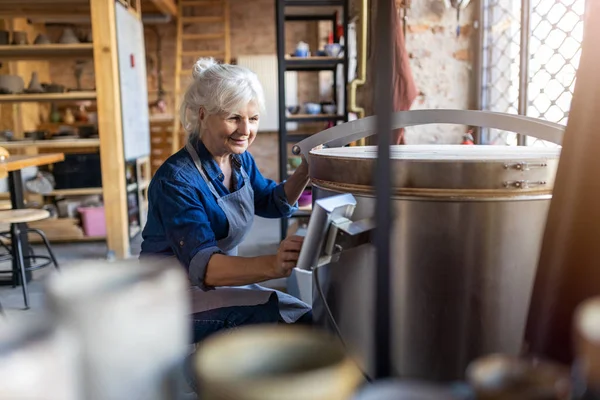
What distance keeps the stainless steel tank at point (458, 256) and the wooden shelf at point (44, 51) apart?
3399 mm

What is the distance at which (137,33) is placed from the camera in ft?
13.5

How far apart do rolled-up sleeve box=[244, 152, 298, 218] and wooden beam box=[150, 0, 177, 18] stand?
4159mm

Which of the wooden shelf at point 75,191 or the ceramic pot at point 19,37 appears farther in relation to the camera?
the wooden shelf at point 75,191

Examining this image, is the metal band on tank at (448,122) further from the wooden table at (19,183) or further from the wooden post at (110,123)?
the wooden post at (110,123)

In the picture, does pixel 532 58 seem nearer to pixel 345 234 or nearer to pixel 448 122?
pixel 448 122

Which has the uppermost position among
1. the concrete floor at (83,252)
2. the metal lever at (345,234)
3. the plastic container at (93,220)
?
the metal lever at (345,234)

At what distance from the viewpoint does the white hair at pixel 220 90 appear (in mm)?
1403

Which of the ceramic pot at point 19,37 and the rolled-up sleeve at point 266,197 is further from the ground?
the ceramic pot at point 19,37

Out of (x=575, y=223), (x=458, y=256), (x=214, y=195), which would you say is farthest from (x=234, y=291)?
(x=575, y=223)

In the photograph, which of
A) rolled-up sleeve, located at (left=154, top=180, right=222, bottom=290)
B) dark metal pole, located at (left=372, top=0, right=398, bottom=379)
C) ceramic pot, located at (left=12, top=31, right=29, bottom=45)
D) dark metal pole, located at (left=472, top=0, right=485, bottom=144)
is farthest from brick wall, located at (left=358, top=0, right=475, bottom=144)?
ceramic pot, located at (left=12, top=31, right=29, bottom=45)

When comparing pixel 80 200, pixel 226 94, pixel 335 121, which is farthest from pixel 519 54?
pixel 80 200

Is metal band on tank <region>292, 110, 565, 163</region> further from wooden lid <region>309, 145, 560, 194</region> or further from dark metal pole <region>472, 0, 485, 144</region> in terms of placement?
dark metal pole <region>472, 0, 485, 144</region>

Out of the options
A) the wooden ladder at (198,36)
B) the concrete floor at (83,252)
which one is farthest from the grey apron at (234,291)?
the wooden ladder at (198,36)

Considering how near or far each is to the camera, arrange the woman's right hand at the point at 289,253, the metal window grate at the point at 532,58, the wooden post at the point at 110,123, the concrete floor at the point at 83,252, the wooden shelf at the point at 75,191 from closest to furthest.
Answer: the woman's right hand at the point at 289,253 → the metal window grate at the point at 532,58 → the concrete floor at the point at 83,252 → the wooden post at the point at 110,123 → the wooden shelf at the point at 75,191
